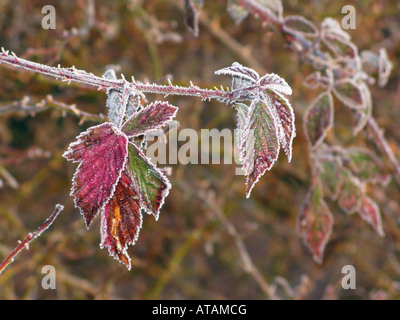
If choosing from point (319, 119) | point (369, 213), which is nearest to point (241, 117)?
point (319, 119)

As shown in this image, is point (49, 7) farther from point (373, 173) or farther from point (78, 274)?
point (373, 173)

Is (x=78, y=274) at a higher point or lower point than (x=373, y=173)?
lower

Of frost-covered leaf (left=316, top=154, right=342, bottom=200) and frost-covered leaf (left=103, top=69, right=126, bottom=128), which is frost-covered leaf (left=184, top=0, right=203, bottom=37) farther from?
frost-covered leaf (left=316, top=154, right=342, bottom=200)

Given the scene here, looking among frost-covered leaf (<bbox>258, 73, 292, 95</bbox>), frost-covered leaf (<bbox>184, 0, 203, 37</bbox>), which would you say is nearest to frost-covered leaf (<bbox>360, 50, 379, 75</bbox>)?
frost-covered leaf (<bbox>184, 0, 203, 37</bbox>)

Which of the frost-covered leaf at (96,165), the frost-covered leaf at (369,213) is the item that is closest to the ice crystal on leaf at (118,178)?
the frost-covered leaf at (96,165)

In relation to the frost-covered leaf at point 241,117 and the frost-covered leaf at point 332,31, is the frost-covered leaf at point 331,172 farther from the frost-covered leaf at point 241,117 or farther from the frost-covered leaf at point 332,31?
the frost-covered leaf at point 241,117
